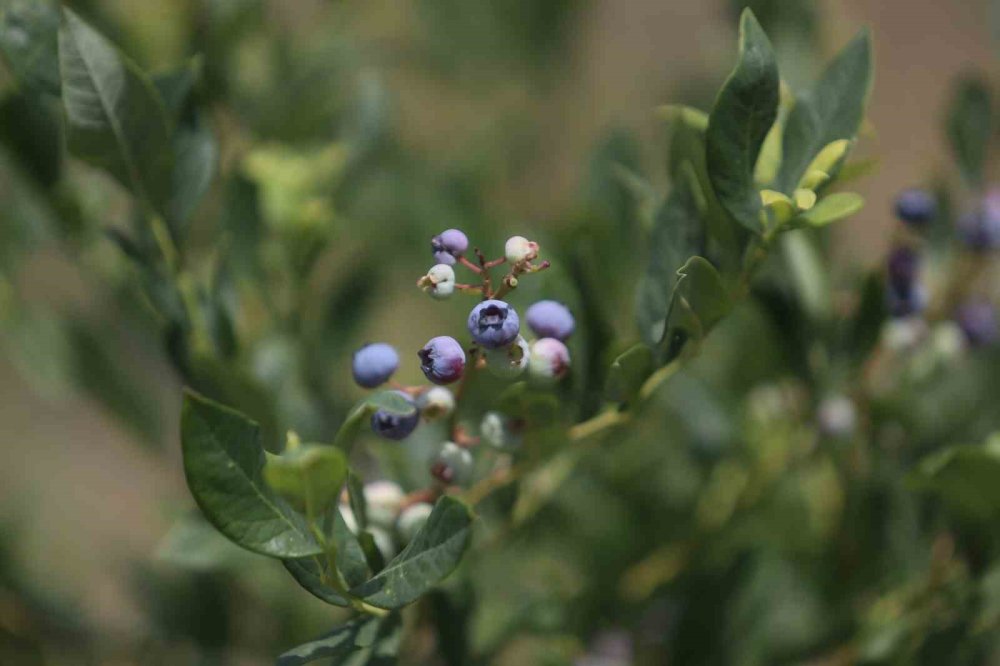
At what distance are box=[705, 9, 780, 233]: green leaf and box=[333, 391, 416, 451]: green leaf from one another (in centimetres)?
18

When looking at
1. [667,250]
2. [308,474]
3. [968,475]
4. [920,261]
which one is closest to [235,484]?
[308,474]

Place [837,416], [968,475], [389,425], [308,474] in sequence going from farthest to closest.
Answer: [837,416], [968,475], [389,425], [308,474]

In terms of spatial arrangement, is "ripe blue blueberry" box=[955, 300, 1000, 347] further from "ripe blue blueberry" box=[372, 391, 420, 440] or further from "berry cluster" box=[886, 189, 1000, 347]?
"ripe blue blueberry" box=[372, 391, 420, 440]

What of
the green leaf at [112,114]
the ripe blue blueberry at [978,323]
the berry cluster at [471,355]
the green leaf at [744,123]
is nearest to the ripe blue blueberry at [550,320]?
the berry cluster at [471,355]

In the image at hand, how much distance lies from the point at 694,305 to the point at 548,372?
0.27 feet

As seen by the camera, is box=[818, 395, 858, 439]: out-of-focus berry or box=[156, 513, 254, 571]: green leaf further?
box=[818, 395, 858, 439]: out-of-focus berry

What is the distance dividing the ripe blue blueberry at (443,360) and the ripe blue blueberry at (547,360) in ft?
0.24

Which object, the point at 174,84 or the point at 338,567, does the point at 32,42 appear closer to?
the point at 174,84

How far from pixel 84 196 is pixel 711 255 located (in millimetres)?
540

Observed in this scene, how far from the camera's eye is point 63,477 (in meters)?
2.48

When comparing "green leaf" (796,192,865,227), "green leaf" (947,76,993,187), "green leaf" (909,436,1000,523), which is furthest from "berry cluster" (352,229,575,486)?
"green leaf" (947,76,993,187)

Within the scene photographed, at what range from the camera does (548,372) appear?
1.85 ft

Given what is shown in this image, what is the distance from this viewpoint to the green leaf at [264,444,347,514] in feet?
1.40

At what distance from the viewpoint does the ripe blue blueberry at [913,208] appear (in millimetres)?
732
